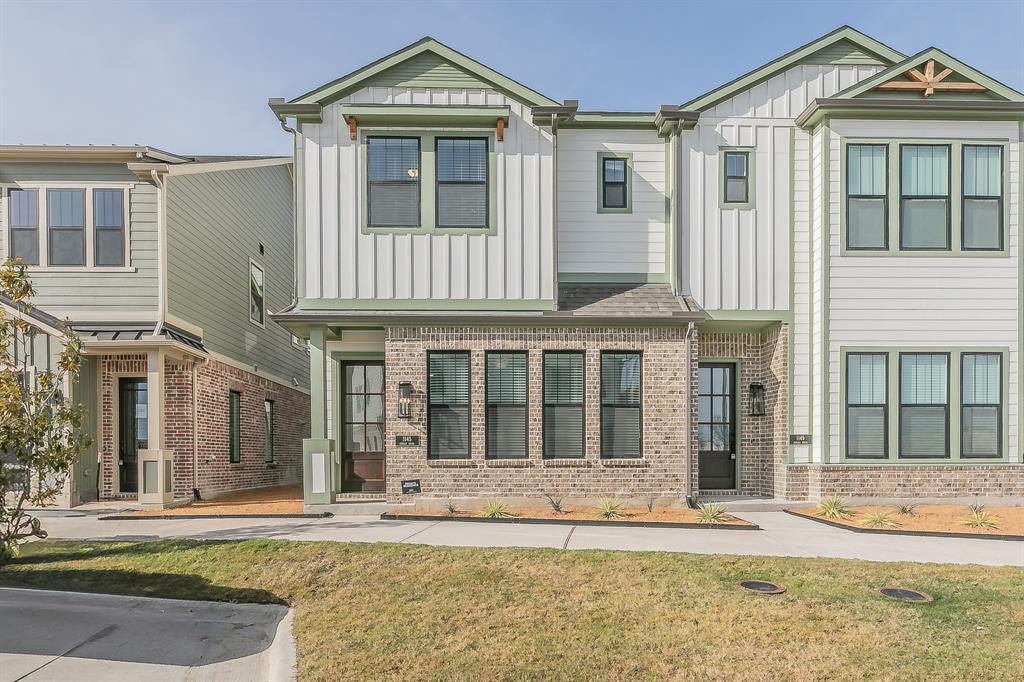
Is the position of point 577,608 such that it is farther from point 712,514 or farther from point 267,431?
point 267,431

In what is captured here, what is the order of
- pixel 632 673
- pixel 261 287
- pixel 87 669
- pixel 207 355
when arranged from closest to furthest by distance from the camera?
pixel 632 673 → pixel 87 669 → pixel 207 355 → pixel 261 287

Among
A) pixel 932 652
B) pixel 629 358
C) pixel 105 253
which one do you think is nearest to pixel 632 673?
pixel 932 652

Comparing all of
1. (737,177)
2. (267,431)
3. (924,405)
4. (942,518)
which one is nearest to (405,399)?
(737,177)

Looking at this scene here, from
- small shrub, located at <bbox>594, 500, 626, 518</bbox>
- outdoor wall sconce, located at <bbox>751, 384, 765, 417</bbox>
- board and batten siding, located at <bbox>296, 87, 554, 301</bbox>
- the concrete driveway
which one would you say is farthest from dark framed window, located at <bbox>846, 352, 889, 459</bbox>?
the concrete driveway

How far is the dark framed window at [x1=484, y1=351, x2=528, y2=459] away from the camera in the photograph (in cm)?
1205

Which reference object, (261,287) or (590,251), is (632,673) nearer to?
(590,251)

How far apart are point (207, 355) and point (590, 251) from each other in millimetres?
7890

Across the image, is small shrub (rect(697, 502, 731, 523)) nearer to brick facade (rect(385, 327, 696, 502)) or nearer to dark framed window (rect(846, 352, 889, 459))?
brick facade (rect(385, 327, 696, 502))

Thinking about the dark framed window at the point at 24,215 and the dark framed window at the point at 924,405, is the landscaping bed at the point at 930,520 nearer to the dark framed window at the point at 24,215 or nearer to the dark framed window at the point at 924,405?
the dark framed window at the point at 924,405

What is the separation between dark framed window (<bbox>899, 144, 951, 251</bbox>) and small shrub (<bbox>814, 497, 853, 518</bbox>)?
467cm

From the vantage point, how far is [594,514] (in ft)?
37.1

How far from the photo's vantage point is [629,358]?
12.3m

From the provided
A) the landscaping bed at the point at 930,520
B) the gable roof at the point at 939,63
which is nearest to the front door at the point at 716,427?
the landscaping bed at the point at 930,520

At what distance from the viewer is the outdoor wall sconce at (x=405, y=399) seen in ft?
39.0
